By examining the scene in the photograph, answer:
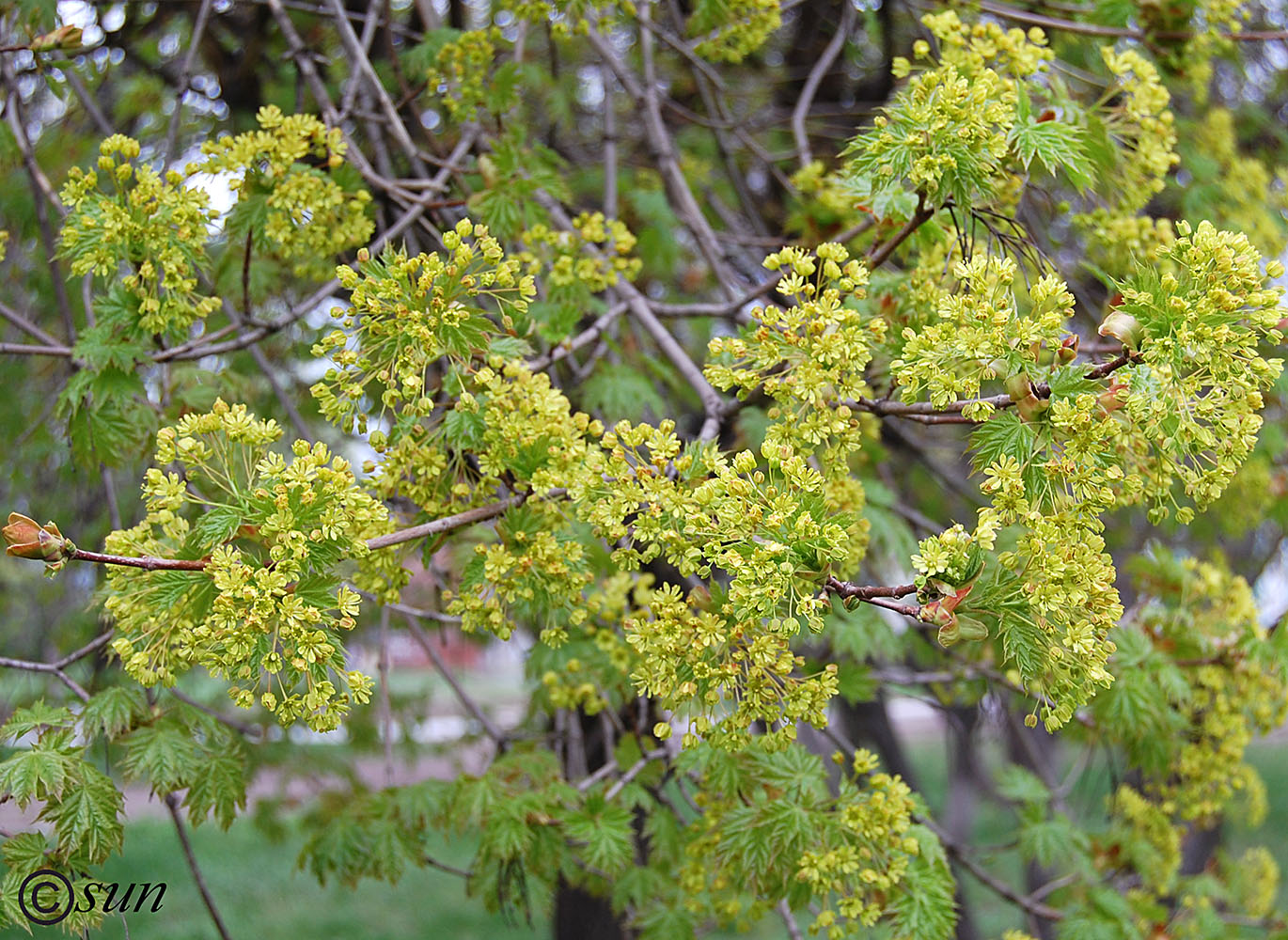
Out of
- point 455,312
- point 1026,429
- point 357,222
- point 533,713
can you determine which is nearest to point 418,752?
point 533,713

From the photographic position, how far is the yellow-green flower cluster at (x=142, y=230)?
2.22 meters

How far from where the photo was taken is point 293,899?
841 cm

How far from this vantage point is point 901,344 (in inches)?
81.7

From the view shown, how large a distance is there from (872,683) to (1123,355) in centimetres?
160

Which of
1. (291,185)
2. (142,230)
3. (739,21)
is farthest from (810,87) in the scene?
(142,230)

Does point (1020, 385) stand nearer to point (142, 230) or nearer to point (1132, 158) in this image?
point (1132, 158)

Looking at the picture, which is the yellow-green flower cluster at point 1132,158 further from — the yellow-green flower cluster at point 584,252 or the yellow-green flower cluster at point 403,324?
the yellow-green flower cluster at point 403,324

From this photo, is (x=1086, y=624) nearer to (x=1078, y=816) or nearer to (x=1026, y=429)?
(x=1026, y=429)

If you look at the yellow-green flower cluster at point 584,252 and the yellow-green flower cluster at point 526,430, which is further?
the yellow-green flower cluster at point 584,252

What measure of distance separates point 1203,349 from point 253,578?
1648mm

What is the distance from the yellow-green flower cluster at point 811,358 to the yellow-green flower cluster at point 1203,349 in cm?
47

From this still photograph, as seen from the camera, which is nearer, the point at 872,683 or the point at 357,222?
the point at 357,222

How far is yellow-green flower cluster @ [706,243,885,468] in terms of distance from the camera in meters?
1.90

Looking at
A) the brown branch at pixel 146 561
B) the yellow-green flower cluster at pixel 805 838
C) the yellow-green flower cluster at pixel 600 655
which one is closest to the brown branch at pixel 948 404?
the yellow-green flower cluster at pixel 600 655
